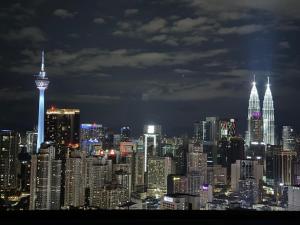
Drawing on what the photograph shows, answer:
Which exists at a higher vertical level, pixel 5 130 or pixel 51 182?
pixel 5 130

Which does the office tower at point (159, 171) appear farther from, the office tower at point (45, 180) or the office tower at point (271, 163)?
the office tower at point (271, 163)

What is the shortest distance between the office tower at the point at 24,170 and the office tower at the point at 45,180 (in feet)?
0.38

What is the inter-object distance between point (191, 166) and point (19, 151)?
16.2 ft

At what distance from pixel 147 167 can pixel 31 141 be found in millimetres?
3747

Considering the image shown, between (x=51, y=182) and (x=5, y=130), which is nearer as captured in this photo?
(x=51, y=182)

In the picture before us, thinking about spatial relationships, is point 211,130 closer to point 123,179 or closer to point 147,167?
point 147,167

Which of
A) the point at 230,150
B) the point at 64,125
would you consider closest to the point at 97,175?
the point at 230,150

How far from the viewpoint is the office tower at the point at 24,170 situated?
9.57 meters

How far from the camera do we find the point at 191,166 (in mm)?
12312

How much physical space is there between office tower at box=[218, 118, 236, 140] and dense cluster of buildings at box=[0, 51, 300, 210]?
4 cm

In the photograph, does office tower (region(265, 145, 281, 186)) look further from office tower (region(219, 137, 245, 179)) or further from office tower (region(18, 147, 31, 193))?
office tower (region(18, 147, 31, 193))

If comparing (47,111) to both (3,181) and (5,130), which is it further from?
(3,181)
